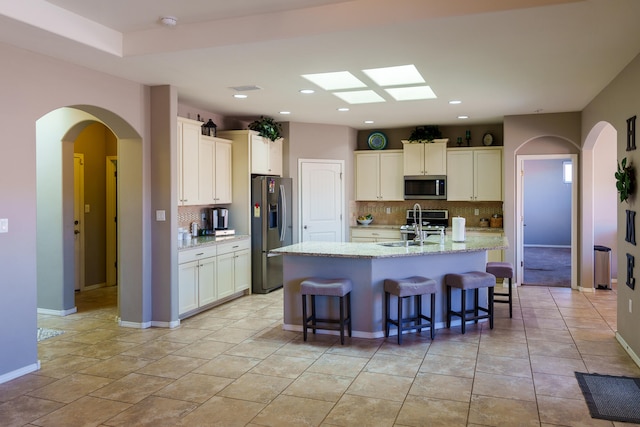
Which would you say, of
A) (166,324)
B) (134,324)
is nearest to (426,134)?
(166,324)

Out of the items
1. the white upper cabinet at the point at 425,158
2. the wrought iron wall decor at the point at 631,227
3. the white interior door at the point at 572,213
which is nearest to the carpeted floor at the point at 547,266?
the white interior door at the point at 572,213

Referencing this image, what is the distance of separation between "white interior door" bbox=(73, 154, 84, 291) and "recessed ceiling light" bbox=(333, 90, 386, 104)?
3905 millimetres

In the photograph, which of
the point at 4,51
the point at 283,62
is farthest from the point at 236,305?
the point at 4,51

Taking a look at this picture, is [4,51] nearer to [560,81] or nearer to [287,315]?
[287,315]

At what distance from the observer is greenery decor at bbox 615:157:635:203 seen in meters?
4.18

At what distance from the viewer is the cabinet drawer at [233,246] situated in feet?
20.3

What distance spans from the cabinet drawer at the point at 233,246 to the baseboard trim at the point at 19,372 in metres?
2.52

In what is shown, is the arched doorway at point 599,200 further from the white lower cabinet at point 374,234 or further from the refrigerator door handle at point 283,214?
the refrigerator door handle at point 283,214

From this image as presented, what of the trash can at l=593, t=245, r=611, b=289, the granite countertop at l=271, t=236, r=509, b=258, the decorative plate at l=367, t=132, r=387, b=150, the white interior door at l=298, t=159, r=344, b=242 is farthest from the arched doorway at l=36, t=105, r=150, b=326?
the trash can at l=593, t=245, r=611, b=289

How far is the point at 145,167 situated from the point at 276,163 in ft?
8.73

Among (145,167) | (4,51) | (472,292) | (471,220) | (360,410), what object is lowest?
(360,410)

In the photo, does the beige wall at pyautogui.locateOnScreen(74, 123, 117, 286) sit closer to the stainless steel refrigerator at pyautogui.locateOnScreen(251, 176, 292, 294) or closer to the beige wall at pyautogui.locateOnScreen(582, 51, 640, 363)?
the stainless steel refrigerator at pyautogui.locateOnScreen(251, 176, 292, 294)

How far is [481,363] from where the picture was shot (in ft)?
13.2

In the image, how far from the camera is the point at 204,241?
5977 millimetres
